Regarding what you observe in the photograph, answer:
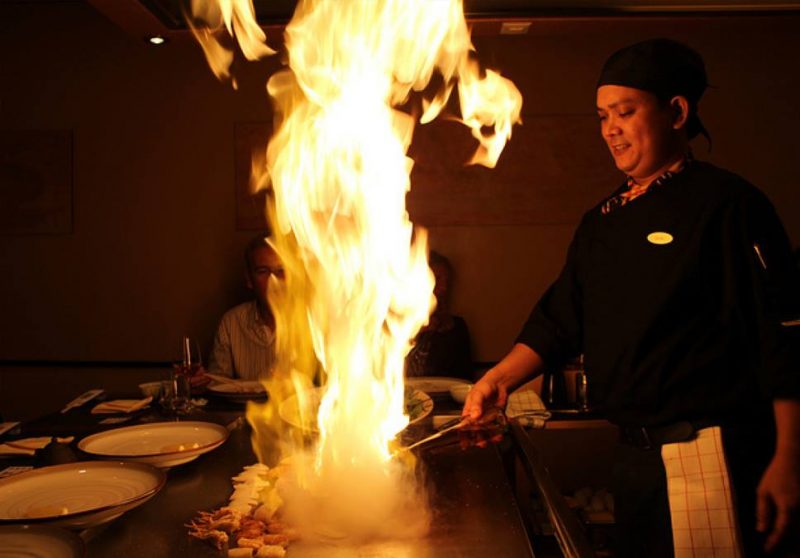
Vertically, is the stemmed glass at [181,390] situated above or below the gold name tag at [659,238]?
below

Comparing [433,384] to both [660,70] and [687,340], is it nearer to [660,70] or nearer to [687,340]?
[687,340]

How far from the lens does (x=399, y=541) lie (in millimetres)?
1397

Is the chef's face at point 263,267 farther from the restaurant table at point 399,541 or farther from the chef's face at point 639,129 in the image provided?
the chef's face at point 639,129

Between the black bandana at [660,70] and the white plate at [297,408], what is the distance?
1.25 metres

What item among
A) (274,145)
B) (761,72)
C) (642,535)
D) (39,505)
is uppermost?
(761,72)

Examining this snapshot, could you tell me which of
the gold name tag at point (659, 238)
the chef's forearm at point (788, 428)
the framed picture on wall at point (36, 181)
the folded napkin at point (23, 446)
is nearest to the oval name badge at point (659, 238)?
the gold name tag at point (659, 238)

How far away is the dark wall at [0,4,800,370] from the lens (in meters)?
4.57

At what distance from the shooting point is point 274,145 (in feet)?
14.8

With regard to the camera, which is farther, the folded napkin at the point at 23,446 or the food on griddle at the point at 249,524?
the folded napkin at the point at 23,446

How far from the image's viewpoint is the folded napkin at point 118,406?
8.49 ft

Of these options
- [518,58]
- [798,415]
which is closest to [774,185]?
[518,58]

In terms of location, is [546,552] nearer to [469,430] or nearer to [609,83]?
[469,430]

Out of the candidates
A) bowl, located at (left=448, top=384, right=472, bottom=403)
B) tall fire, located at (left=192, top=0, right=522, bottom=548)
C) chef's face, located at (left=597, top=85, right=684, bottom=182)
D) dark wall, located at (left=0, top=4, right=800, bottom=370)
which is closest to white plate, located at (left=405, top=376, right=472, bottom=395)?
bowl, located at (left=448, top=384, right=472, bottom=403)

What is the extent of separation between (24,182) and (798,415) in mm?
4919
